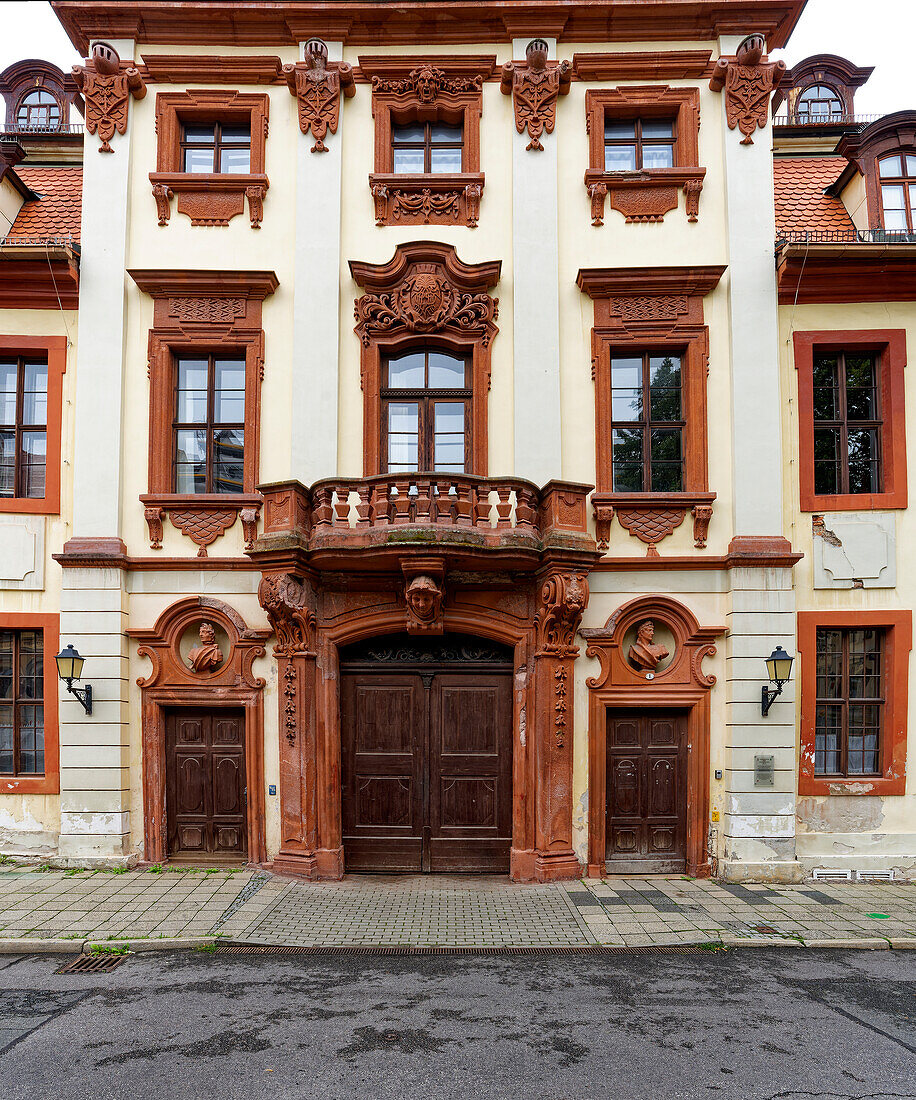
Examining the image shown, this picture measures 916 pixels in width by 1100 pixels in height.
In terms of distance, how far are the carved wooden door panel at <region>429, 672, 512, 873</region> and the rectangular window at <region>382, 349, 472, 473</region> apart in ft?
10.1

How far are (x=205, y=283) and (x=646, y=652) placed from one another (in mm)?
8082

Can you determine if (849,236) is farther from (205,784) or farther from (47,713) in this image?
(47,713)

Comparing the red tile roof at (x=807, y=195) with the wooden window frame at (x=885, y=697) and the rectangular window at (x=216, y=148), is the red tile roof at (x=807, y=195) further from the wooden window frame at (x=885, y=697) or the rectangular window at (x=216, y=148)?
Answer: the rectangular window at (x=216, y=148)

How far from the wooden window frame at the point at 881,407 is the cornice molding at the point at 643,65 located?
4.26m

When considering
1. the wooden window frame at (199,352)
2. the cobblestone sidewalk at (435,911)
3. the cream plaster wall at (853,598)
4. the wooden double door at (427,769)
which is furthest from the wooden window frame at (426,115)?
the cobblestone sidewalk at (435,911)

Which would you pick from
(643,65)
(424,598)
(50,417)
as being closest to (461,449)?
(424,598)

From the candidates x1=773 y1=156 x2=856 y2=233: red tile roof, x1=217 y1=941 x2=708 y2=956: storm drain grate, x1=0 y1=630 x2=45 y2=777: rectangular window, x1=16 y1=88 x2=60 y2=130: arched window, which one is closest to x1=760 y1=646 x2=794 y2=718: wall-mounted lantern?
x1=217 y1=941 x2=708 y2=956: storm drain grate

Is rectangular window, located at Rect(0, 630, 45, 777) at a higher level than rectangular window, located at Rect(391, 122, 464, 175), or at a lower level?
lower

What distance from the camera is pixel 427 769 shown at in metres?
10.7

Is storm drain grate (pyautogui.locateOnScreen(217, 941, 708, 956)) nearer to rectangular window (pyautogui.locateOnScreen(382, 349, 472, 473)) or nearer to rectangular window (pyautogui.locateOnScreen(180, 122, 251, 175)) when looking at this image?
rectangular window (pyautogui.locateOnScreen(382, 349, 472, 473))

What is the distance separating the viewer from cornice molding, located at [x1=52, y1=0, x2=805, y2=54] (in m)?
11.2

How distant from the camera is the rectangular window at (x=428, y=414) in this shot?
11.2 meters

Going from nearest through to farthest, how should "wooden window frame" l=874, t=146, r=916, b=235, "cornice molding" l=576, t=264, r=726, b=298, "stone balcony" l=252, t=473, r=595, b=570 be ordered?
1. "stone balcony" l=252, t=473, r=595, b=570
2. "cornice molding" l=576, t=264, r=726, b=298
3. "wooden window frame" l=874, t=146, r=916, b=235

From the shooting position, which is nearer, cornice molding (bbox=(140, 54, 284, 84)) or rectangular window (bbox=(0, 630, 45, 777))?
rectangular window (bbox=(0, 630, 45, 777))
